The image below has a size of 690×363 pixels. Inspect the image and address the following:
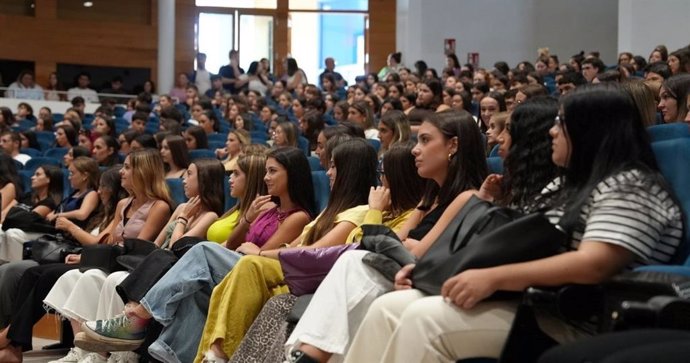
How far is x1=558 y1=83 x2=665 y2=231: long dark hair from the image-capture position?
103 inches

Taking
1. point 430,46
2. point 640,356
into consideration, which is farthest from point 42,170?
point 430,46

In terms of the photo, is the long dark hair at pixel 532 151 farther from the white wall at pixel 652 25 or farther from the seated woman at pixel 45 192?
the white wall at pixel 652 25

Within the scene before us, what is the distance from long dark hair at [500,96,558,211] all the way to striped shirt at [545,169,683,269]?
46 cm

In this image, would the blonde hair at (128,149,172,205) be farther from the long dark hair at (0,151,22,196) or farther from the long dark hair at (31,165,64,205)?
the long dark hair at (0,151,22,196)

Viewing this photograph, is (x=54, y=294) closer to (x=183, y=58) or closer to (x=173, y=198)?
(x=173, y=198)

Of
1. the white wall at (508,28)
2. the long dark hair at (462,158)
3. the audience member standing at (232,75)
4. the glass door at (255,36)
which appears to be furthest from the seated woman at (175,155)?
the glass door at (255,36)

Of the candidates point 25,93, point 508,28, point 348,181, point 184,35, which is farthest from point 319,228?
point 184,35

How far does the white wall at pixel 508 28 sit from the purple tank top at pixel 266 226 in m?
12.7

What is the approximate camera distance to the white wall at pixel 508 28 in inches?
673

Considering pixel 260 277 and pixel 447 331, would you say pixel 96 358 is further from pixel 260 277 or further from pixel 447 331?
pixel 447 331

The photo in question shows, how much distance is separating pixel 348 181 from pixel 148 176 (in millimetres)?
1712

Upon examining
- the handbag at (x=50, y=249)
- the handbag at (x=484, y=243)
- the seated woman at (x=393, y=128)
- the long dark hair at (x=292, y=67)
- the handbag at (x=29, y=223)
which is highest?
the long dark hair at (x=292, y=67)

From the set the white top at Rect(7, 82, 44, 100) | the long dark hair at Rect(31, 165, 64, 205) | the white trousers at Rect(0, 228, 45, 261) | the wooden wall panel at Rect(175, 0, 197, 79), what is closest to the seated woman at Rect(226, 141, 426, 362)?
the white trousers at Rect(0, 228, 45, 261)

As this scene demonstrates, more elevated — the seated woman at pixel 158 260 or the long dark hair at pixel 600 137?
the long dark hair at pixel 600 137
